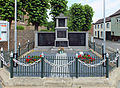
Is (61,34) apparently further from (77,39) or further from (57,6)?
(57,6)

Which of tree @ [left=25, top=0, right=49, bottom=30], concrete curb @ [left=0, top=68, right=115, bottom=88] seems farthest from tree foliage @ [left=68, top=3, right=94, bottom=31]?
concrete curb @ [left=0, top=68, right=115, bottom=88]

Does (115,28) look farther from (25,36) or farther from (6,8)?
(6,8)

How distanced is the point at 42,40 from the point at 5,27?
693 centimetres

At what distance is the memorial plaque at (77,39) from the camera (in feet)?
66.6

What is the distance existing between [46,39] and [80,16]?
1769 centimetres

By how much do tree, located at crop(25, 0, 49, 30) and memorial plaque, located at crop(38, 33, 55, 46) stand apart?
15.5 feet

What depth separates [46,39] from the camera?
20438mm

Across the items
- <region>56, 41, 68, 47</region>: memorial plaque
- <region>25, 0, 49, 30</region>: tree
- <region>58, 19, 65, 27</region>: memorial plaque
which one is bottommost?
<region>56, 41, 68, 47</region>: memorial plaque

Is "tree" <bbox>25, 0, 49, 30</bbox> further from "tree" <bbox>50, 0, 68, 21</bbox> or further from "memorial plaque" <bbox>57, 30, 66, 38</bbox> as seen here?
"memorial plaque" <bbox>57, 30, 66, 38</bbox>

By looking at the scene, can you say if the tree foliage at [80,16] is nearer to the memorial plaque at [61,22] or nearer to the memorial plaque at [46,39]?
the memorial plaque at [61,22]

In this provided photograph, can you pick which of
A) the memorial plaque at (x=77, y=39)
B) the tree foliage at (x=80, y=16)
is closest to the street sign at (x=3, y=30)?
the memorial plaque at (x=77, y=39)

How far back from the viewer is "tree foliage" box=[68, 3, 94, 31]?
33.5 m

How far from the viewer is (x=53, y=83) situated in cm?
664

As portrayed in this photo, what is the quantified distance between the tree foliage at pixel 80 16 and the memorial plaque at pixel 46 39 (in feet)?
50.9
